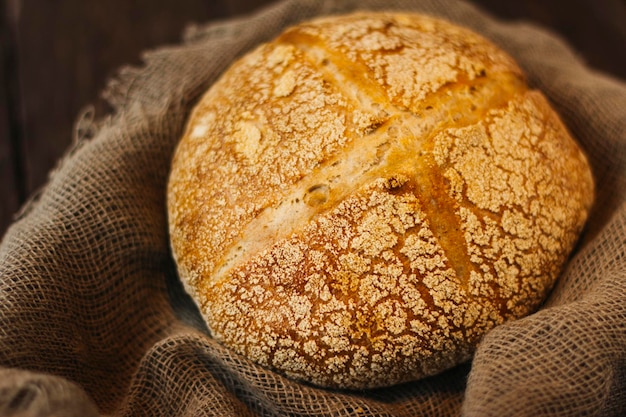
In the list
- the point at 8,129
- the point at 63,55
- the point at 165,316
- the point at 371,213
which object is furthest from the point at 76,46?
the point at 371,213

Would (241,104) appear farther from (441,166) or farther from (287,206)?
(441,166)

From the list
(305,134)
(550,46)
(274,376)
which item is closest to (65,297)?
(274,376)

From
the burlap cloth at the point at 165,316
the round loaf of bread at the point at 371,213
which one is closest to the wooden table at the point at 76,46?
the burlap cloth at the point at 165,316

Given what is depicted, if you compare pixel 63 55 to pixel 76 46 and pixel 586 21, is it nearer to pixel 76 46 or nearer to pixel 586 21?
pixel 76 46

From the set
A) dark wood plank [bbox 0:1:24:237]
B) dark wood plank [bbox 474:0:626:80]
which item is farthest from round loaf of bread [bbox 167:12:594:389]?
dark wood plank [bbox 474:0:626:80]

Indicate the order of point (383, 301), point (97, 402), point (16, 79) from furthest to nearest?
point (16, 79) < point (97, 402) < point (383, 301)

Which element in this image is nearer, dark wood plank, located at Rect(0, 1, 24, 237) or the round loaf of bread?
the round loaf of bread

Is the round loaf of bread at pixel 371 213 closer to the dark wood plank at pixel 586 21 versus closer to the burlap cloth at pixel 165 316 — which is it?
the burlap cloth at pixel 165 316

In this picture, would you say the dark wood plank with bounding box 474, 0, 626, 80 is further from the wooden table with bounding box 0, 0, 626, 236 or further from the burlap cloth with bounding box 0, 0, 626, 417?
the burlap cloth with bounding box 0, 0, 626, 417
